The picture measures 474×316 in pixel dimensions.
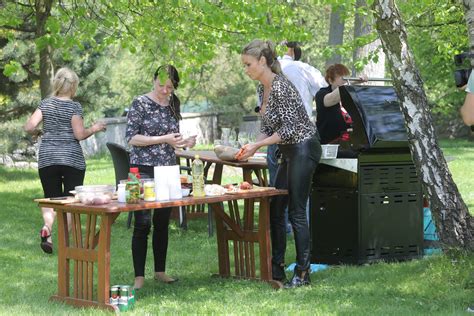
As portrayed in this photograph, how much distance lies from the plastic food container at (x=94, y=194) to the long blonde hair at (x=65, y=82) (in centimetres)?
250

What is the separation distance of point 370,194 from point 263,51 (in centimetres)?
183

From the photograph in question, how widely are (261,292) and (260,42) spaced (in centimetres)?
192

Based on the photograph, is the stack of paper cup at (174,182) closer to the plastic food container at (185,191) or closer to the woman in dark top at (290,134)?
the plastic food container at (185,191)

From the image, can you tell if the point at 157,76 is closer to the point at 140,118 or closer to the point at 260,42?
the point at 140,118

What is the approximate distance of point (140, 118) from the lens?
6961 millimetres

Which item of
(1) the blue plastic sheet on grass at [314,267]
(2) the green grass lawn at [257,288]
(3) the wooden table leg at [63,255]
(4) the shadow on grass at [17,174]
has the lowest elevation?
(1) the blue plastic sheet on grass at [314,267]

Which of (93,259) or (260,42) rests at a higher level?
(260,42)

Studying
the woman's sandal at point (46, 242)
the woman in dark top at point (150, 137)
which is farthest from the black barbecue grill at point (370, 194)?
the woman's sandal at point (46, 242)

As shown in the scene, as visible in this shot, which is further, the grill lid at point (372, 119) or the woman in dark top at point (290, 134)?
the grill lid at point (372, 119)

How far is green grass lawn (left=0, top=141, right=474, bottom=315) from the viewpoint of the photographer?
6.13 meters

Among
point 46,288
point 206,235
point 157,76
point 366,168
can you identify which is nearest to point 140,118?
point 157,76

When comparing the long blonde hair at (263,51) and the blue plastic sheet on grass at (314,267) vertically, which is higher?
the long blonde hair at (263,51)

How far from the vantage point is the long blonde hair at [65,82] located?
27.9ft

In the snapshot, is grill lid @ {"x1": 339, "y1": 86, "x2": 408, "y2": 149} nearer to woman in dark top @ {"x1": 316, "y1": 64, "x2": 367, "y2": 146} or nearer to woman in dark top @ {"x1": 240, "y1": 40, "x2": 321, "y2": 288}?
woman in dark top @ {"x1": 316, "y1": 64, "x2": 367, "y2": 146}
